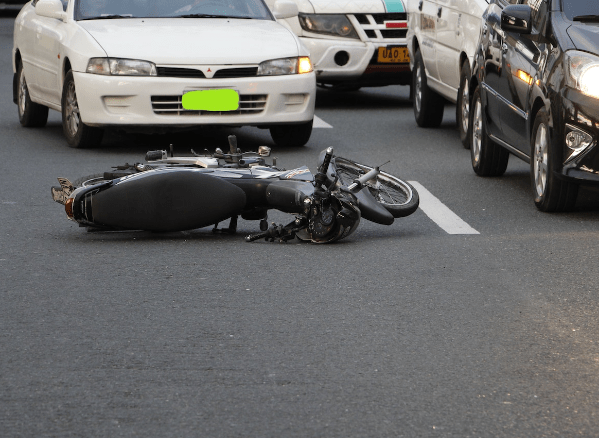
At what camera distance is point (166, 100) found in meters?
10.4

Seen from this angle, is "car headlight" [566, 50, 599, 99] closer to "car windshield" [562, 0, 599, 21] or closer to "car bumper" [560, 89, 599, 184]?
"car bumper" [560, 89, 599, 184]

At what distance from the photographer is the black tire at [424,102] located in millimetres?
12891

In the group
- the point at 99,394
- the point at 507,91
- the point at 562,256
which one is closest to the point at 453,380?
the point at 99,394

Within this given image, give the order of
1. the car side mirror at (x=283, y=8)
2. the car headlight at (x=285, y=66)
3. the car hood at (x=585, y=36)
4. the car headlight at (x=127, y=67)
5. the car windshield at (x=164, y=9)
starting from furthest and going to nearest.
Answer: the car side mirror at (x=283, y=8), the car windshield at (x=164, y=9), the car headlight at (x=285, y=66), the car headlight at (x=127, y=67), the car hood at (x=585, y=36)

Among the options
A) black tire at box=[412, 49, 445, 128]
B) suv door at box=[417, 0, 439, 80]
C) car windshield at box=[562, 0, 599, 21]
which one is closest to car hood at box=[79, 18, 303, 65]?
suv door at box=[417, 0, 439, 80]

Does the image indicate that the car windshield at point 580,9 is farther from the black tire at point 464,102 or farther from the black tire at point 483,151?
the black tire at point 464,102

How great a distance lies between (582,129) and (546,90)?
1.38 ft

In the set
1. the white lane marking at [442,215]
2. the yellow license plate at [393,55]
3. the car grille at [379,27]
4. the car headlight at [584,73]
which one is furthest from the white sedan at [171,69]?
the car headlight at [584,73]

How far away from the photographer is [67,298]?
5.52m

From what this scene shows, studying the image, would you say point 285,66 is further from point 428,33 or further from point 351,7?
point 351,7

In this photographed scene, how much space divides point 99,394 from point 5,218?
12.3 feet

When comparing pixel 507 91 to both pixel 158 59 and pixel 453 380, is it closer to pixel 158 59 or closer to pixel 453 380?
pixel 158 59

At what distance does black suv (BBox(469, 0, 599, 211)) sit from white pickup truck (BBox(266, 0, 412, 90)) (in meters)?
5.12

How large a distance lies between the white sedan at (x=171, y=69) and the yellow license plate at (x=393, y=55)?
3287mm
